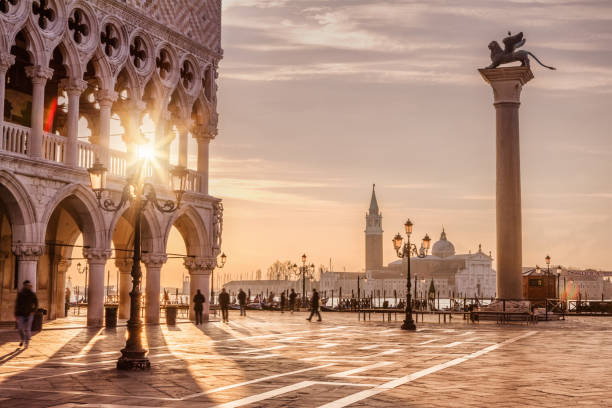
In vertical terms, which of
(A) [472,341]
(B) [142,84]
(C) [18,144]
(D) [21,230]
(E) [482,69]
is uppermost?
(E) [482,69]

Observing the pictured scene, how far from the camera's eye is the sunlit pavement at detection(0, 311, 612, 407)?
10.5 m

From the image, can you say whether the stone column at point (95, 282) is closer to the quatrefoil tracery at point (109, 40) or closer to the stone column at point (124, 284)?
the stone column at point (124, 284)

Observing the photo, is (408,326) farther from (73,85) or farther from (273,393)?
(273,393)

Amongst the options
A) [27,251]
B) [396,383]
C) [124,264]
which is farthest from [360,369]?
[124,264]

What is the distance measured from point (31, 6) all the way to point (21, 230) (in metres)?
6.08

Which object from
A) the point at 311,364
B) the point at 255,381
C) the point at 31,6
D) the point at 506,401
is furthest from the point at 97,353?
the point at 31,6

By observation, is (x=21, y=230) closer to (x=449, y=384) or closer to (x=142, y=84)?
(x=142, y=84)

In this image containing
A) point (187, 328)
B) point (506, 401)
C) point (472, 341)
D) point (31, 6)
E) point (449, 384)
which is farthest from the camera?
point (187, 328)

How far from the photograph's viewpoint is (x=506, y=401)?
34.0 ft

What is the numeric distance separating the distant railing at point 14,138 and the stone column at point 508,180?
19.0 meters

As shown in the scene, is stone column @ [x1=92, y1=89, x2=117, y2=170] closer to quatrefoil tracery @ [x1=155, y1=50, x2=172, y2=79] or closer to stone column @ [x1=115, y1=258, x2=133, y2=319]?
quatrefoil tracery @ [x1=155, y1=50, x2=172, y2=79]

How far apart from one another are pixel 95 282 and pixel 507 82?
18.5 meters

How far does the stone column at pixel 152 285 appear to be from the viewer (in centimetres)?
2794

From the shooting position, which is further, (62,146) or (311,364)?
(62,146)
